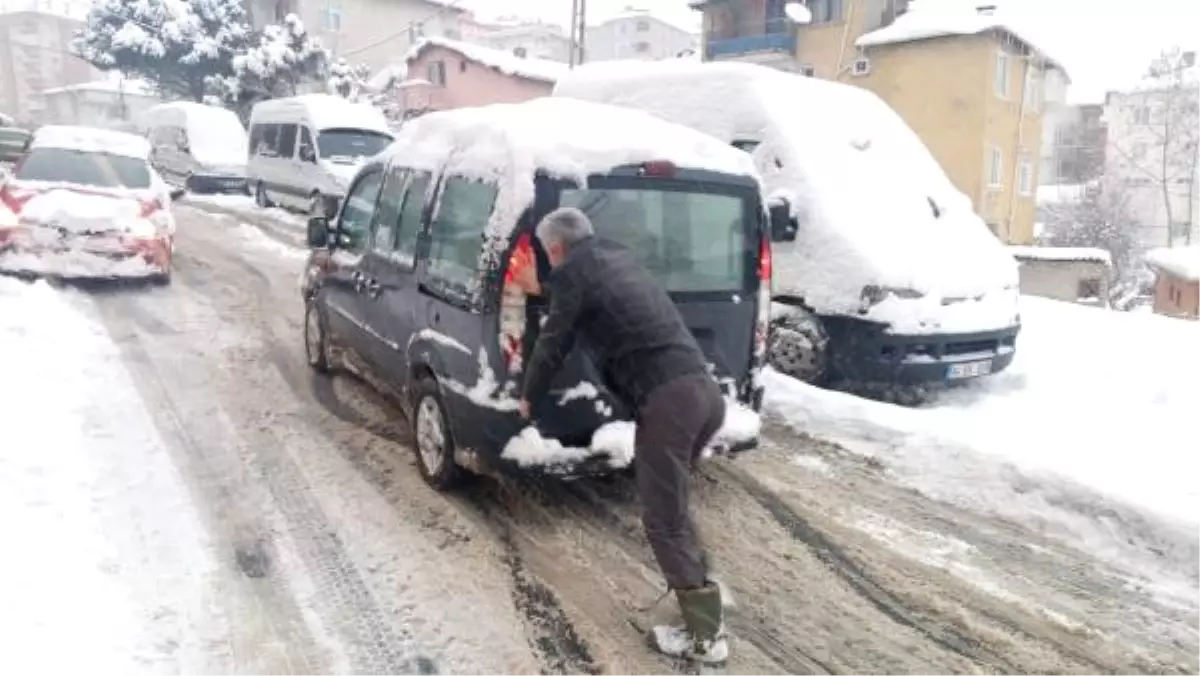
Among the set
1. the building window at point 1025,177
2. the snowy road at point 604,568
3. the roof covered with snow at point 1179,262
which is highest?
the building window at point 1025,177

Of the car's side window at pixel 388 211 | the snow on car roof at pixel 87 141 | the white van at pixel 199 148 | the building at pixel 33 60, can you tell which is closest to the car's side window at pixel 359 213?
the car's side window at pixel 388 211

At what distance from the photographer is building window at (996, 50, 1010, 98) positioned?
3103 centimetres

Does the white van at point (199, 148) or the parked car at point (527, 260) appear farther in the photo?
the white van at point (199, 148)

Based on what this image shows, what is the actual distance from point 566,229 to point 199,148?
21.6 metres

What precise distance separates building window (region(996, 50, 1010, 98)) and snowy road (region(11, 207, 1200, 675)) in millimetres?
29594

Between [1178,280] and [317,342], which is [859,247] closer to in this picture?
[317,342]

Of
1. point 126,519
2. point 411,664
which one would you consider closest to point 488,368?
point 411,664

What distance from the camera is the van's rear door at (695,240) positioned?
4.36 metres

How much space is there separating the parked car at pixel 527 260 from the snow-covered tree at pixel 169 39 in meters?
32.6

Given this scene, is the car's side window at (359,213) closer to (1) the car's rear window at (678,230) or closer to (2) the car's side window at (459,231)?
(2) the car's side window at (459,231)

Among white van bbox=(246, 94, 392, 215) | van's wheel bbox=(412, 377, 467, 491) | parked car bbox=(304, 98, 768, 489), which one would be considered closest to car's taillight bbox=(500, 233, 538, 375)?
parked car bbox=(304, 98, 768, 489)

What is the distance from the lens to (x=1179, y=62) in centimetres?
4319

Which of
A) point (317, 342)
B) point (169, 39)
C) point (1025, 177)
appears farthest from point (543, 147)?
point (169, 39)

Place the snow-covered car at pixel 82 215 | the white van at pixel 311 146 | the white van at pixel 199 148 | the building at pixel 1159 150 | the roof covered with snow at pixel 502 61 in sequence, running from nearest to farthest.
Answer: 1. the snow-covered car at pixel 82 215
2. the white van at pixel 311 146
3. the white van at pixel 199 148
4. the roof covered with snow at pixel 502 61
5. the building at pixel 1159 150
